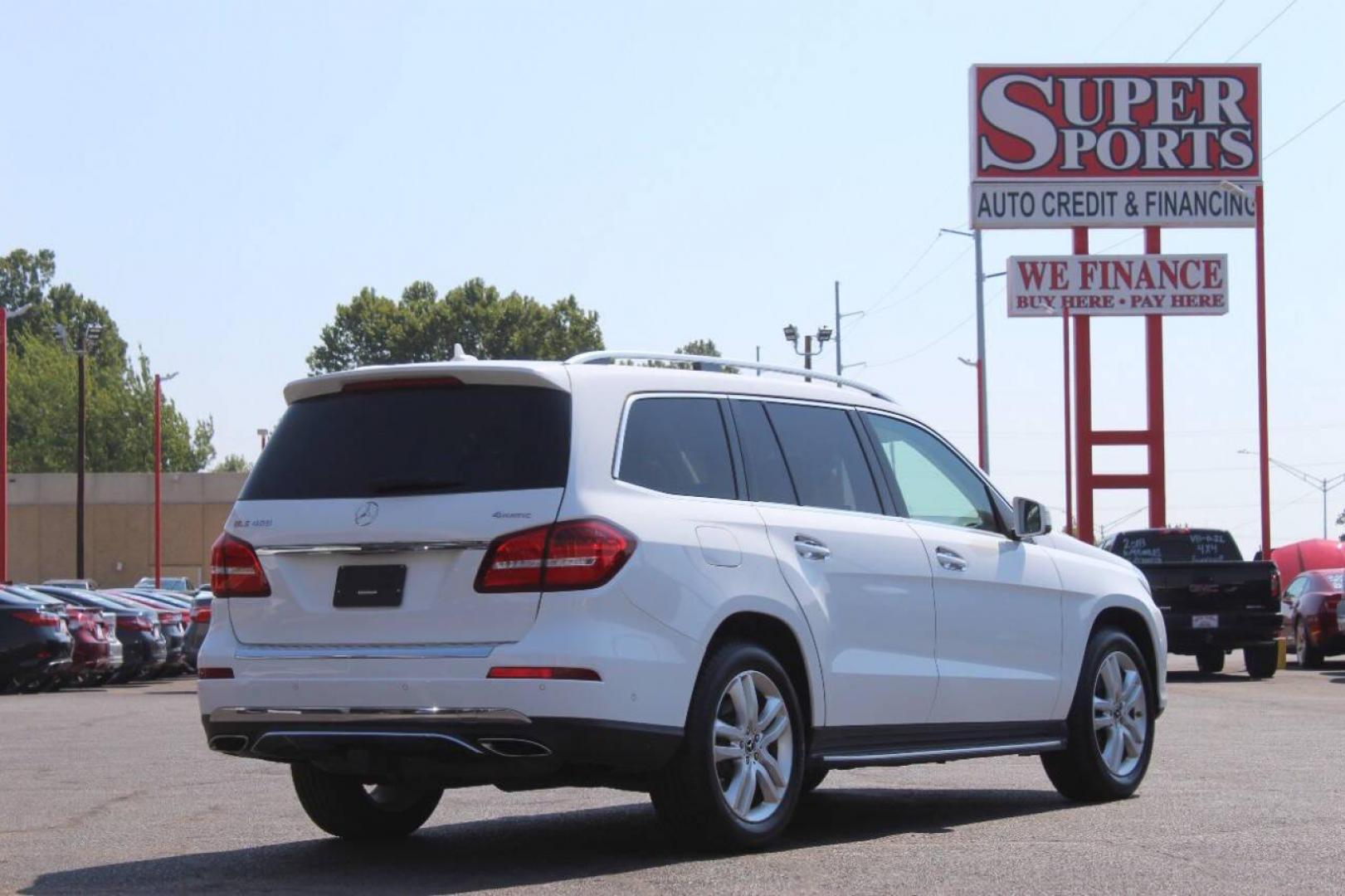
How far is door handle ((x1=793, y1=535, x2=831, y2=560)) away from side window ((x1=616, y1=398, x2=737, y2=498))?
0.34m

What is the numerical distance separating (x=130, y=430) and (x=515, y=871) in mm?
111243

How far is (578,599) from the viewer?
7828 mm

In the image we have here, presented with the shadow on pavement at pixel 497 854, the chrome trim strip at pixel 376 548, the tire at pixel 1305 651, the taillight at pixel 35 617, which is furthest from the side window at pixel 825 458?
the tire at pixel 1305 651

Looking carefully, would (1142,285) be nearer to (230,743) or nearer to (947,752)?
(947,752)

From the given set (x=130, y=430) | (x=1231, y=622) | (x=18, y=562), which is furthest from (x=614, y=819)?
(x=130, y=430)

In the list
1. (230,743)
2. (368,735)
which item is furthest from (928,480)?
(230,743)

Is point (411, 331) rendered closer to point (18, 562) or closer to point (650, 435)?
point (18, 562)

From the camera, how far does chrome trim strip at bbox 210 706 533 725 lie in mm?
7781

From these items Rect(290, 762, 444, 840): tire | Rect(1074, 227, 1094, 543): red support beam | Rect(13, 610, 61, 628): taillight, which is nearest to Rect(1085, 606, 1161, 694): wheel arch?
Rect(290, 762, 444, 840): tire

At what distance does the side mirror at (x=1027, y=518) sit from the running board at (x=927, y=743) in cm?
90

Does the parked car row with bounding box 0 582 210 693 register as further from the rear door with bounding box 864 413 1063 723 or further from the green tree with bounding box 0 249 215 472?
the green tree with bounding box 0 249 215 472

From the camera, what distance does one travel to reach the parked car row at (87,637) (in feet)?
88.2

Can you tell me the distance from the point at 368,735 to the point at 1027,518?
387 centimetres

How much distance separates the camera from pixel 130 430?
116m
